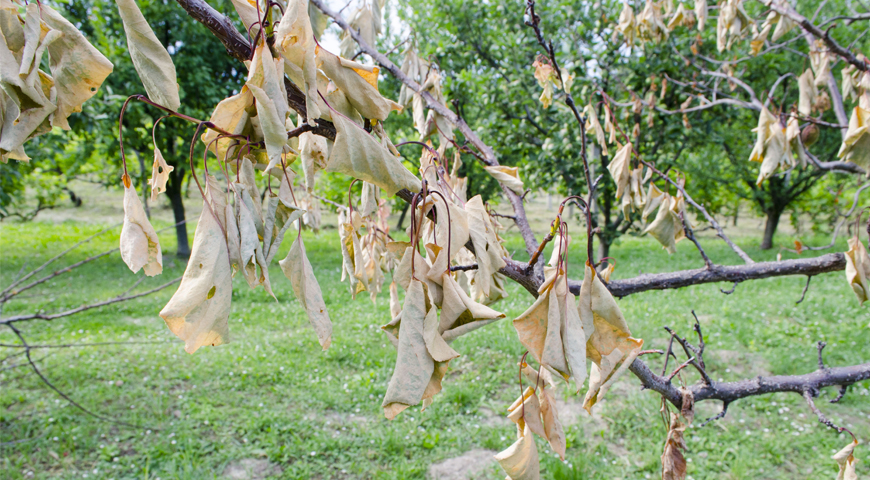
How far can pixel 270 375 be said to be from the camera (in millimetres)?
3982

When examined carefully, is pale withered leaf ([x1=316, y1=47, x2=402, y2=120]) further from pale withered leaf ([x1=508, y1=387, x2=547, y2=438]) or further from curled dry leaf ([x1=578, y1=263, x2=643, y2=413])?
pale withered leaf ([x1=508, y1=387, x2=547, y2=438])

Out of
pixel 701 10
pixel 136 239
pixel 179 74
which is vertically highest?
pixel 701 10

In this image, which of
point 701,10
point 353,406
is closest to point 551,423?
point 701,10

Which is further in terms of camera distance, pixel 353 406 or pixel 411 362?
pixel 353 406

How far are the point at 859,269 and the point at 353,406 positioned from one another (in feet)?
9.99

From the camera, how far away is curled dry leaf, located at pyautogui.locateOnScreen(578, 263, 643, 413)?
705 mm

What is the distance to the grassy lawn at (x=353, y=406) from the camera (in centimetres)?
284

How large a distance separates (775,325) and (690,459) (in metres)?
2.93

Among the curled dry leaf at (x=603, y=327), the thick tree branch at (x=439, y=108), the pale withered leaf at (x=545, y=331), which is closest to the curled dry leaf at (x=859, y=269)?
the thick tree branch at (x=439, y=108)

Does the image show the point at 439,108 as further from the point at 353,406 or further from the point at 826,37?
the point at 353,406

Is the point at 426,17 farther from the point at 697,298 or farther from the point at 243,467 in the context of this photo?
the point at 243,467

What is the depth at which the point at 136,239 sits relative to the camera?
A: 0.60 meters

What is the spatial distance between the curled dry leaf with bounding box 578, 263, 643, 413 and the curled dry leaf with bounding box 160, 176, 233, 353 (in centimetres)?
48

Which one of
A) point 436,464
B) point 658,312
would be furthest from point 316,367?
point 658,312
